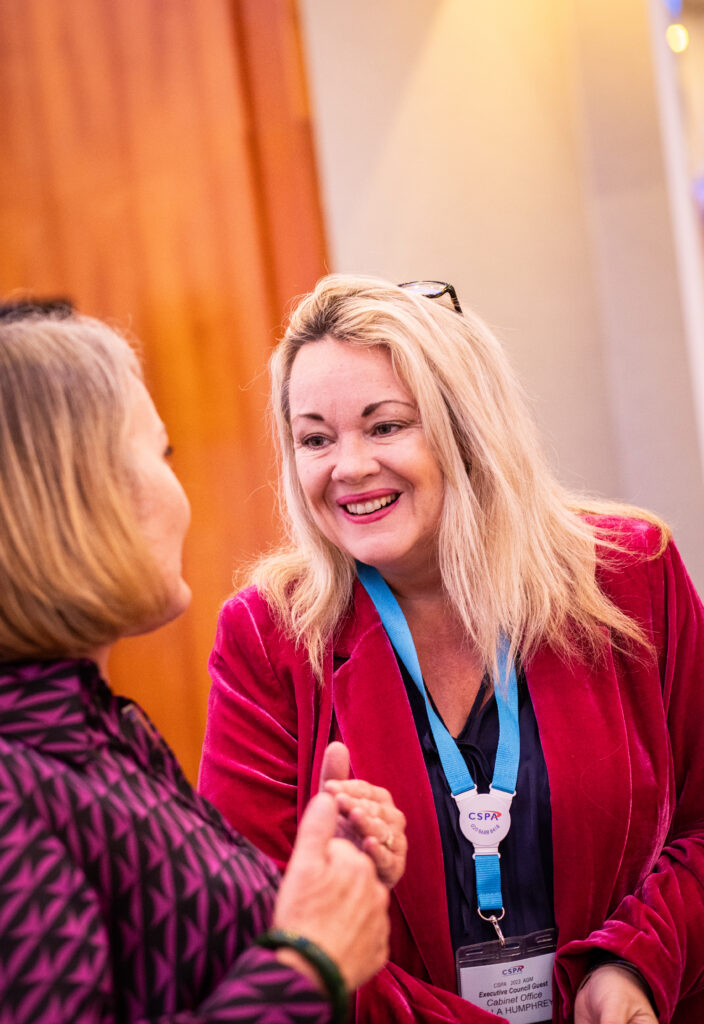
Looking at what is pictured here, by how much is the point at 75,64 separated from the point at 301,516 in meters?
1.97

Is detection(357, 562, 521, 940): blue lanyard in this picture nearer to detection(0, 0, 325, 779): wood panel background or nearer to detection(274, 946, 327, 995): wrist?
detection(274, 946, 327, 995): wrist

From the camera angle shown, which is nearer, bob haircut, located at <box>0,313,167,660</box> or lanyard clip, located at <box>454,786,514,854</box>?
bob haircut, located at <box>0,313,167,660</box>

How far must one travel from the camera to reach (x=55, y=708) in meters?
1.13

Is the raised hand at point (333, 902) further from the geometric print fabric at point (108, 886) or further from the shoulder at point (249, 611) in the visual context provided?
the shoulder at point (249, 611)

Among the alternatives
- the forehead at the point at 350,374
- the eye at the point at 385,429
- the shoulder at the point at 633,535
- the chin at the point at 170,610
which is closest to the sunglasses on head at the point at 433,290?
the forehead at the point at 350,374

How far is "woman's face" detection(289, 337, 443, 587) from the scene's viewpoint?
203cm

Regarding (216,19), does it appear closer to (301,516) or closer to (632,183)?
(632,183)

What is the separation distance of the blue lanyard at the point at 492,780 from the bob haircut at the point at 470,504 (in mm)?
84

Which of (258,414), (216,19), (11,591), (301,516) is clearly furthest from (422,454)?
(216,19)

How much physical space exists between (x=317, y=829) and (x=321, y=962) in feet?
0.57

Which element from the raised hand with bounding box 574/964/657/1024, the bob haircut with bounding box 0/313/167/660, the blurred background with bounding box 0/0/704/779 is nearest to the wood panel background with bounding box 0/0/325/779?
the blurred background with bounding box 0/0/704/779

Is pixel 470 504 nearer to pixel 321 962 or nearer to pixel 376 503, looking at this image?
pixel 376 503

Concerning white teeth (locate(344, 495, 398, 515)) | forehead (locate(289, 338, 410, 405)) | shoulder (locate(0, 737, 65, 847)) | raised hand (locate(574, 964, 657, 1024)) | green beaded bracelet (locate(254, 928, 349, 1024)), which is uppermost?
forehead (locate(289, 338, 410, 405))

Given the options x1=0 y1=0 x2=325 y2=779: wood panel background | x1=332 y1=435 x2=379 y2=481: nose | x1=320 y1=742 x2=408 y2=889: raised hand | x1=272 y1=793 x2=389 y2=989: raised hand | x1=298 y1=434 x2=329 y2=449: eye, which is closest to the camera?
x1=272 y1=793 x2=389 y2=989: raised hand
